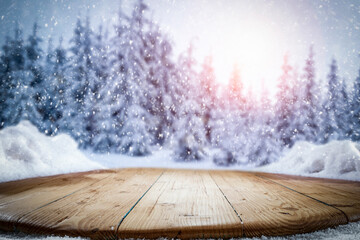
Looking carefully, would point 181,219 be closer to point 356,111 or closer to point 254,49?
point 254,49

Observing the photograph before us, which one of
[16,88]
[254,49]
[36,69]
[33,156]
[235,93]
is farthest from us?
[36,69]

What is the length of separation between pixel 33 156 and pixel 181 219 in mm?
1402

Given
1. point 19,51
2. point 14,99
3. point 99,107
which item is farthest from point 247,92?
point 19,51

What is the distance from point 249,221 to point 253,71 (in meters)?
2.66

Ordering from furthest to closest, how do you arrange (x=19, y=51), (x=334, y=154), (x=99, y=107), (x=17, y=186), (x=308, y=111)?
(x=19, y=51) < (x=308, y=111) < (x=99, y=107) < (x=334, y=154) < (x=17, y=186)

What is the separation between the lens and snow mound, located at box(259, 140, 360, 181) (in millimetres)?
1740

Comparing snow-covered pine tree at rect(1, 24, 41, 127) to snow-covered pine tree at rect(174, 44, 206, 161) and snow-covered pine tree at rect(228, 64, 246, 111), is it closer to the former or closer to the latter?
snow-covered pine tree at rect(174, 44, 206, 161)

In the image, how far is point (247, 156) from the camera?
297cm

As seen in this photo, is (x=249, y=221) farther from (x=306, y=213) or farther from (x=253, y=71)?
(x=253, y=71)

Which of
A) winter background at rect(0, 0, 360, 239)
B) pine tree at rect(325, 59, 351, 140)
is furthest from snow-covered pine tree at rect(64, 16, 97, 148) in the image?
pine tree at rect(325, 59, 351, 140)

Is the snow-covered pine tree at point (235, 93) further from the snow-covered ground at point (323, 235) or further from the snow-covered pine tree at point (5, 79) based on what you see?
the snow-covered pine tree at point (5, 79)

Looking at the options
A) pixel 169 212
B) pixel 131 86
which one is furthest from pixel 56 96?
pixel 169 212

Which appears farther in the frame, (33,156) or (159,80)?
(159,80)

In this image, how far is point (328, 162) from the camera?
73.4 inches
